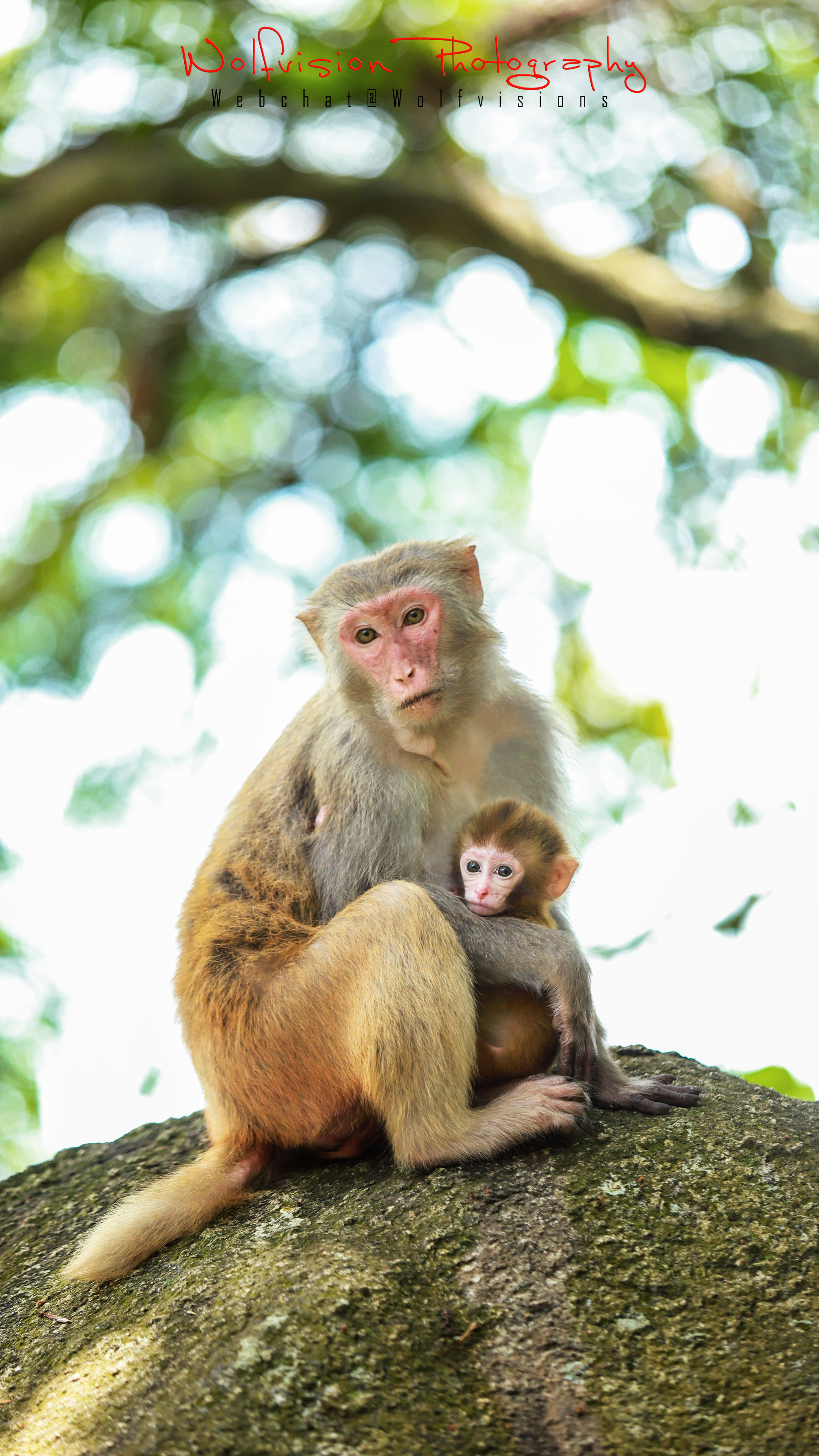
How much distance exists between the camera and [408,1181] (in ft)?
11.5

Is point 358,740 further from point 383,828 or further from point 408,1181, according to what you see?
point 408,1181

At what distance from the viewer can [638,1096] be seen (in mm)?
3855

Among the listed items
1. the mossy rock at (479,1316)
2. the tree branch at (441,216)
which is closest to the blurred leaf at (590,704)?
the tree branch at (441,216)

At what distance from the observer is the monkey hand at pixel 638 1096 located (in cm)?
383

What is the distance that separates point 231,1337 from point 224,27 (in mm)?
8329

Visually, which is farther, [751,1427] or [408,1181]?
[408,1181]

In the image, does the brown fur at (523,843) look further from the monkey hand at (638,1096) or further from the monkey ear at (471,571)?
the monkey ear at (471,571)

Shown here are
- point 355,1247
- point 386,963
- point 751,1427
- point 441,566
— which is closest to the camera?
point 751,1427

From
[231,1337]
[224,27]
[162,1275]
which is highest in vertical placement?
[224,27]

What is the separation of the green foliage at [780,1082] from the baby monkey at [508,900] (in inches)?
33.1

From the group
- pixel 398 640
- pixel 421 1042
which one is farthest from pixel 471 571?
pixel 421 1042

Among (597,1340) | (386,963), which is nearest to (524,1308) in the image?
(597,1340)

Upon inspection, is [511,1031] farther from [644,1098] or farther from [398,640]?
[398,640]

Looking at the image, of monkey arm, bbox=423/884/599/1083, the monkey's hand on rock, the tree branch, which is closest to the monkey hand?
the monkey's hand on rock
